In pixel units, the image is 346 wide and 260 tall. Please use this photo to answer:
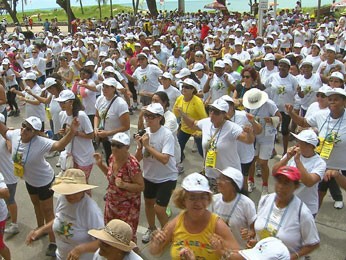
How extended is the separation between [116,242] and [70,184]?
101cm

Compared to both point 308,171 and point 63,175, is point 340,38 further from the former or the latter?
point 63,175

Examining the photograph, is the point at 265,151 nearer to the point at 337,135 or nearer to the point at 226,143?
the point at 337,135

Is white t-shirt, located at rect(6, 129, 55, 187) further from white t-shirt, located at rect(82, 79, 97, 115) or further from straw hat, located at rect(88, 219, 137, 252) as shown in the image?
white t-shirt, located at rect(82, 79, 97, 115)

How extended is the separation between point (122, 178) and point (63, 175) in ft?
2.27

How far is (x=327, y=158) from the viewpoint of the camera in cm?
547

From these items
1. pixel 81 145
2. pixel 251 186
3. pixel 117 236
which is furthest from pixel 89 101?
pixel 117 236

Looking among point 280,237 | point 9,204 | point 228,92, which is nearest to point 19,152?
point 9,204

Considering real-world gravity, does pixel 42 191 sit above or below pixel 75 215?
below

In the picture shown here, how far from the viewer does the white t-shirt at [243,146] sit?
6082 mm

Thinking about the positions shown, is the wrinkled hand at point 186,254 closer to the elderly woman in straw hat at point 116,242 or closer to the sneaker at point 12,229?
the elderly woman in straw hat at point 116,242

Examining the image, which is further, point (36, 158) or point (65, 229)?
point (36, 158)

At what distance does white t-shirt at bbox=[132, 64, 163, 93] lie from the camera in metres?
10.2

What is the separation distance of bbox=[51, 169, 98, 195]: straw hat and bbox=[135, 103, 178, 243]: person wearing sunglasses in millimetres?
1203

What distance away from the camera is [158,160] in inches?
203
